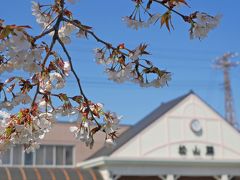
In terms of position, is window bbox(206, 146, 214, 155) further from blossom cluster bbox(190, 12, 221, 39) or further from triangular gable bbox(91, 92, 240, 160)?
blossom cluster bbox(190, 12, 221, 39)

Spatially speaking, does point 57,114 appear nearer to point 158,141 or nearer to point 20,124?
point 20,124

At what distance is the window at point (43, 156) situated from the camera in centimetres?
2191

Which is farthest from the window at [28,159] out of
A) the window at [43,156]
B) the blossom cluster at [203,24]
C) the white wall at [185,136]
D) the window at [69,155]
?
the blossom cluster at [203,24]

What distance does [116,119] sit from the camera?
12.8 feet

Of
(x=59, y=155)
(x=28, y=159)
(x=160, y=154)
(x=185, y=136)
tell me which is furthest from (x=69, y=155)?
(x=185, y=136)

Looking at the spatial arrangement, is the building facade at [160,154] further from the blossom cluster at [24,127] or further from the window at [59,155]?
the blossom cluster at [24,127]

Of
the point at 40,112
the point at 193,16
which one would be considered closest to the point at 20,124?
the point at 40,112

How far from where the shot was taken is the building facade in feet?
66.9

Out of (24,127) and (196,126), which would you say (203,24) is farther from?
(196,126)

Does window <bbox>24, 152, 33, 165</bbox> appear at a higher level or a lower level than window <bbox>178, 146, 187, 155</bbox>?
lower

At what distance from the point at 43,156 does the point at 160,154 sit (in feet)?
17.1

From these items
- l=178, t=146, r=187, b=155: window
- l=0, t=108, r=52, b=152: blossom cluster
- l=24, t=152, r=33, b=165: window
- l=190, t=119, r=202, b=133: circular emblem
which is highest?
l=190, t=119, r=202, b=133: circular emblem

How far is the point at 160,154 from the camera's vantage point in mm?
21141

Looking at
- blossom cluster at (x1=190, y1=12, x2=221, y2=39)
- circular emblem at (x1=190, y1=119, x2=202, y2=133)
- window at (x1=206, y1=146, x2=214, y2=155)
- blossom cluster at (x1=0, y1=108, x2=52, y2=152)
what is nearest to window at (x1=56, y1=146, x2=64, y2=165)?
circular emblem at (x1=190, y1=119, x2=202, y2=133)
